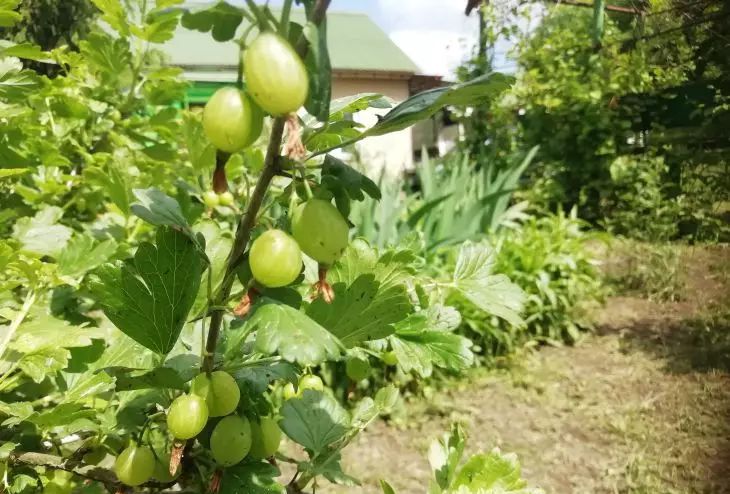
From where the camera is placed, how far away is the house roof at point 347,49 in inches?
341

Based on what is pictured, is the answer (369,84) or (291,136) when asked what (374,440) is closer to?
(291,136)

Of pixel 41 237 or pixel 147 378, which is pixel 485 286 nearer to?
pixel 147 378

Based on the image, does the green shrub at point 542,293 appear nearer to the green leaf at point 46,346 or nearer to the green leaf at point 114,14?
the green leaf at point 114,14

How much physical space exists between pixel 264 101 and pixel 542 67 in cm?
617

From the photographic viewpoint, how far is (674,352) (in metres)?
2.77

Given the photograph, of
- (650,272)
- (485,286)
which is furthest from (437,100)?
(650,272)

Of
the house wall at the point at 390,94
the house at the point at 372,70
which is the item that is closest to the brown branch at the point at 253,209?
the house at the point at 372,70

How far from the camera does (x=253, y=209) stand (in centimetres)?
45

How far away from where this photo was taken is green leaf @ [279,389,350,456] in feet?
2.11

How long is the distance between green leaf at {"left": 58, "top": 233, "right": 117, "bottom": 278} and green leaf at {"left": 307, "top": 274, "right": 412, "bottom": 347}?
0.49m

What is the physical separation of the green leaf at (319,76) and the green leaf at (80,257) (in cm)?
60

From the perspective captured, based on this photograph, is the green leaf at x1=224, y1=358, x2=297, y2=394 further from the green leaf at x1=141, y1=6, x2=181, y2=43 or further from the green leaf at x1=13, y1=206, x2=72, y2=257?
the green leaf at x1=141, y1=6, x2=181, y2=43

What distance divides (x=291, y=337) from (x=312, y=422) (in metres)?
0.28

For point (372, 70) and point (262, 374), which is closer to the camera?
point (262, 374)
